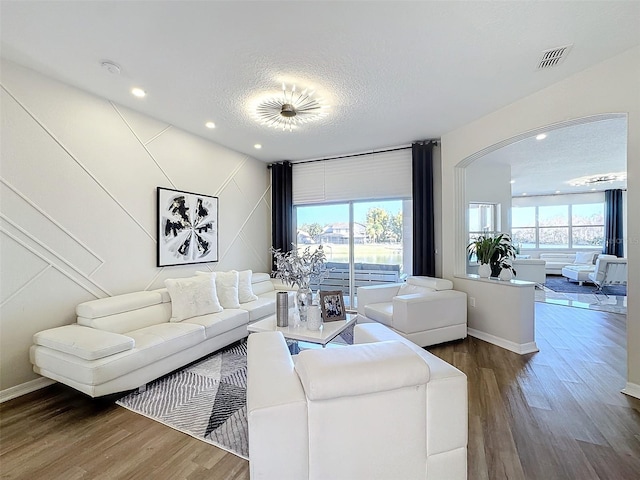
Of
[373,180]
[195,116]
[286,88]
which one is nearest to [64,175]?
[195,116]

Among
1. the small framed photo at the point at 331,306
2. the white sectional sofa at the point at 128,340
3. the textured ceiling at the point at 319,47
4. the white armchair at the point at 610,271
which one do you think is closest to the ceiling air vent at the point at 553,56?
the textured ceiling at the point at 319,47

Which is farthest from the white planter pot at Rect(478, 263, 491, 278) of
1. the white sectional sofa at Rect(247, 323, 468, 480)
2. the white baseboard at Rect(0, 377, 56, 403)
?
the white baseboard at Rect(0, 377, 56, 403)

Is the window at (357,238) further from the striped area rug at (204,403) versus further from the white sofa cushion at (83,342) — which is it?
the white sofa cushion at (83,342)

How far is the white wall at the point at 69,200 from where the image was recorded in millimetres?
2537

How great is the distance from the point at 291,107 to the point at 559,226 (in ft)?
36.5

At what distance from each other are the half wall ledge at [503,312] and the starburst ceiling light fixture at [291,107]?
3068 mm

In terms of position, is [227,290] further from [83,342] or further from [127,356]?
[83,342]

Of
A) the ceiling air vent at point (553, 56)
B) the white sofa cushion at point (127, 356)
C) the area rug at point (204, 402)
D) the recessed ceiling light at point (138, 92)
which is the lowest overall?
the area rug at point (204, 402)

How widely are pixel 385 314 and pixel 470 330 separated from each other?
1.33 meters

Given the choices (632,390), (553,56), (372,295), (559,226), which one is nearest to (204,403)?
(372,295)

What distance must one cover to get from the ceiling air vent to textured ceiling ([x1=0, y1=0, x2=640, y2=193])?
5 centimetres

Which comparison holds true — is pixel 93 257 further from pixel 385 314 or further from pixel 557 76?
pixel 557 76

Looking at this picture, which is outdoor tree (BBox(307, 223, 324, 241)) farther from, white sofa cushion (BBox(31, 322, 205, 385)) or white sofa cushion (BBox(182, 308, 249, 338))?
white sofa cushion (BBox(31, 322, 205, 385))

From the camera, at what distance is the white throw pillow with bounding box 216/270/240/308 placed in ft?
12.8
